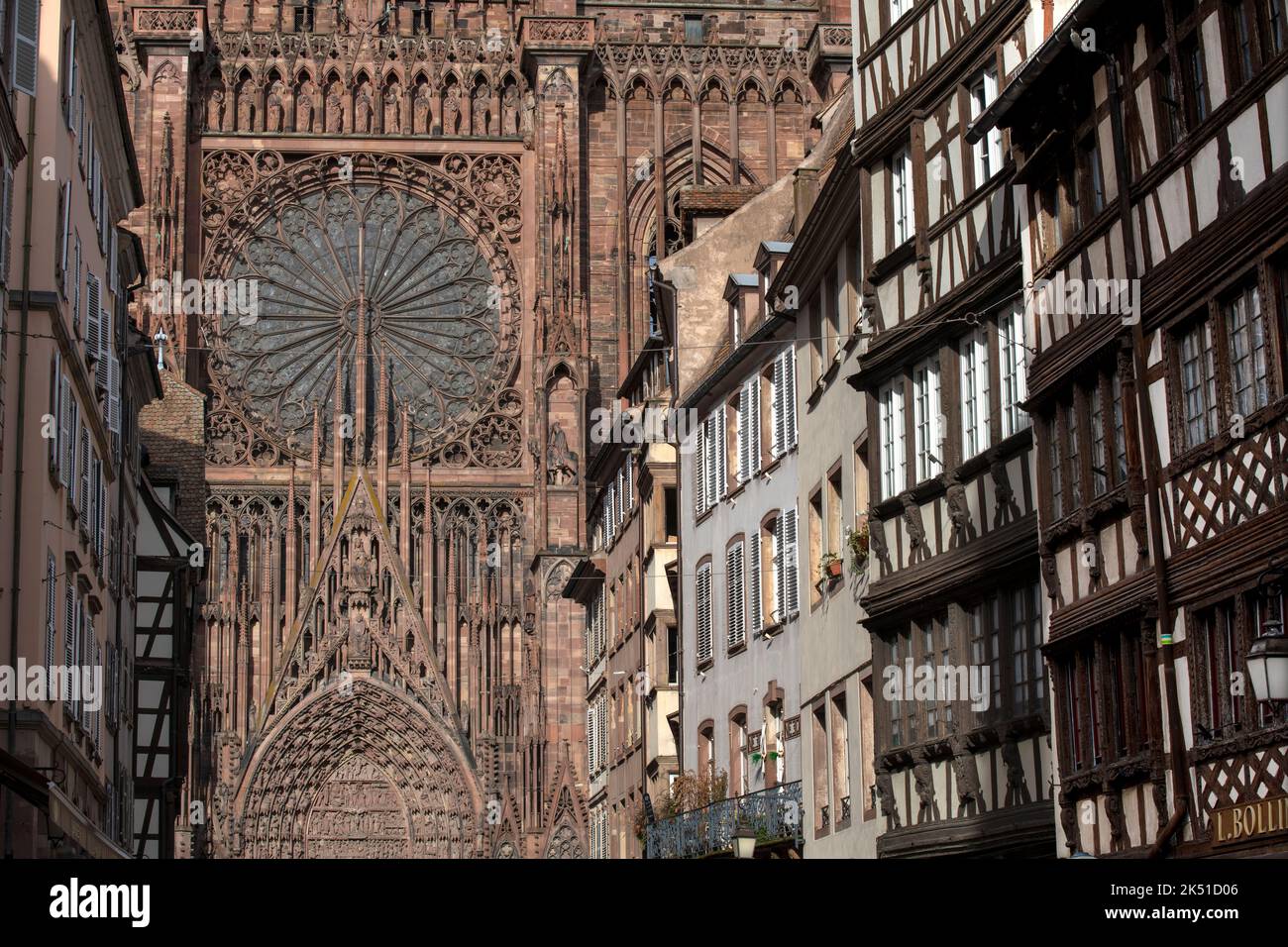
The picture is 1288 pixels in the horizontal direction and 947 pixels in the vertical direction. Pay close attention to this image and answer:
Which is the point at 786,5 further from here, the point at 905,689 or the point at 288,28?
the point at 905,689

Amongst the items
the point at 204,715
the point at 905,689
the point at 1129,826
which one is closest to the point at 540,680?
the point at 204,715

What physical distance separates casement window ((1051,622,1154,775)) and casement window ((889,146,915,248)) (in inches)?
246

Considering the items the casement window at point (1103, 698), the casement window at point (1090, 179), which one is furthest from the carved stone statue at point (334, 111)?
the casement window at point (1103, 698)

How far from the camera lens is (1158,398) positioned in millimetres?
17594

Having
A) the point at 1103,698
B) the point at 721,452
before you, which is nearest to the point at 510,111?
the point at 721,452

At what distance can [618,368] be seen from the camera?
60.3m

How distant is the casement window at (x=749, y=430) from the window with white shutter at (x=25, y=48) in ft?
37.4

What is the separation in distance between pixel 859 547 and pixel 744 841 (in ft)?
15.8

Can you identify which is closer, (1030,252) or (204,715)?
(1030,252)

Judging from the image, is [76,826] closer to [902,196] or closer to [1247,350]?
[902,196]

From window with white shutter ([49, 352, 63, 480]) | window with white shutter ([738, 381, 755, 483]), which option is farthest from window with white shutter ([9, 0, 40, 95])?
window with white shutter ([738, 381, 755, 483])

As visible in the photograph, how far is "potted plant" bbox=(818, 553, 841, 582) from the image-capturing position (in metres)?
26.7

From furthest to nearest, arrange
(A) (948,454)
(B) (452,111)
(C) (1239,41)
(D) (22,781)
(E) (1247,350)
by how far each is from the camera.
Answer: (B) (452,111), (A) (948,454), (D) (22,781), (C) (1239,41), (E) (1247,350)

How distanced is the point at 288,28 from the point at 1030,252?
45.2 metres
